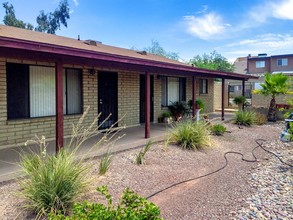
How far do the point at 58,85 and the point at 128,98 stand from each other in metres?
5.22

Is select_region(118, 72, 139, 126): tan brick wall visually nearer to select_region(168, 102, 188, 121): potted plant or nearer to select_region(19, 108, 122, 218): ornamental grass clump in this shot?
select_region(168, 102, 188, 121): potted plant

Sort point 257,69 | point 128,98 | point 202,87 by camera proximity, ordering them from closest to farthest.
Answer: point 128,98
point 202,87
point 257,69

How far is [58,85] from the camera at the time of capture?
5645 millimetres

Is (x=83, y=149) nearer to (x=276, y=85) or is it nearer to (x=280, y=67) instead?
(x=276, y=85)

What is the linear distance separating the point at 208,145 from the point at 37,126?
15.9 feet

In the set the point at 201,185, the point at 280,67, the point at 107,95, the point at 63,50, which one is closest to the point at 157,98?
the point at 107,95

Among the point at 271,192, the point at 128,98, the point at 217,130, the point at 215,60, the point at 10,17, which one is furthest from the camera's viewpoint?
the point at 215,60

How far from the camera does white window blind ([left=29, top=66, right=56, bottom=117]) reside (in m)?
7.52

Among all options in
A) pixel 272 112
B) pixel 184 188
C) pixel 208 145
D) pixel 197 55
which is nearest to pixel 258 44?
pixel 197 55

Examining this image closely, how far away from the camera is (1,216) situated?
354cm

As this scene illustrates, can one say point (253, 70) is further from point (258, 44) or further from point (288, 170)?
point (288, 170)

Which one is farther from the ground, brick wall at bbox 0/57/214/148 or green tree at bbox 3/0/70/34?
green tree at bbox 3/0/70/34

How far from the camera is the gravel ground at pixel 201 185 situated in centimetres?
399

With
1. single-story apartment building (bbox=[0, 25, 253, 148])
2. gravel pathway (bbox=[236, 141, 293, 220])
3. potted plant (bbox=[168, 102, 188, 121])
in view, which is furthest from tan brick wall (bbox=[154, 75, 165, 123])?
gravel pathway (bbox=[236, 141, 293, 220])
